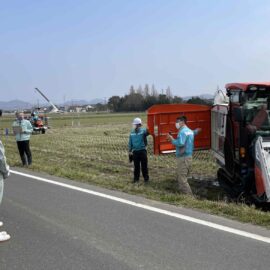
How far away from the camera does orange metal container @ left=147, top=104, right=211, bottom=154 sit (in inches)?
432

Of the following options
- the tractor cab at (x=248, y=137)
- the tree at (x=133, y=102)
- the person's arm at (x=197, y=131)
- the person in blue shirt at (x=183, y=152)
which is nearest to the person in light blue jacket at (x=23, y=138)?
the person's arm at (x=197, y=131)

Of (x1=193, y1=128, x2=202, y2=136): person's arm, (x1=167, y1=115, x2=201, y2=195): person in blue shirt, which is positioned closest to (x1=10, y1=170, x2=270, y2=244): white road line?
(x1=167, y1=115, x2=201, y2=195): person in blue shirt

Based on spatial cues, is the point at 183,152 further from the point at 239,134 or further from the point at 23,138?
the point at 23,138

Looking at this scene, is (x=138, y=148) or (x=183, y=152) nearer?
(x=183, y=152)

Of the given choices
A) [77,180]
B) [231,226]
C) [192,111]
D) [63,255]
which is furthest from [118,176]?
[63,255]

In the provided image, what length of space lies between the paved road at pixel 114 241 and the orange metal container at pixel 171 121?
9.70 ft

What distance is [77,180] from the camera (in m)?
11.2

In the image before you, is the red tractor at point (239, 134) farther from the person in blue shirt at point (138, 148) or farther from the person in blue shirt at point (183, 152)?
the person in blue shirt at point (183, 152)

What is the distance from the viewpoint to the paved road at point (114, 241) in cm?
518

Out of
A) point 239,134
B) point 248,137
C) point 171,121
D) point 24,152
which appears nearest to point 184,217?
point 248,137

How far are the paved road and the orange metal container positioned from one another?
2.96 meters

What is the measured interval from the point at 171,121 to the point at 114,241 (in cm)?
551

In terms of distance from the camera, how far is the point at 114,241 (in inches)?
237

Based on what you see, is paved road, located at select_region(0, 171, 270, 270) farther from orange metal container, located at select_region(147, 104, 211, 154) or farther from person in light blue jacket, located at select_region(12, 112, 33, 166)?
person in light blue jacket, located at select_region(12, 112, 33, 166)
